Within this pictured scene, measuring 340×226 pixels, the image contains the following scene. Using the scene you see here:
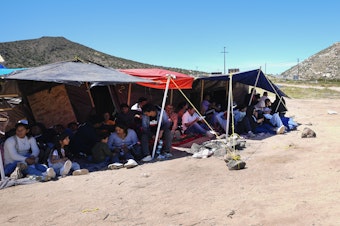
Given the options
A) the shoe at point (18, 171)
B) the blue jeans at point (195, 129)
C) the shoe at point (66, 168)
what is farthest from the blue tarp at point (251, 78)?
the shoe at point (18, 171)

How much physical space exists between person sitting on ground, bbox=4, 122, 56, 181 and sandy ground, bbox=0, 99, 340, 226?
16.4 inches

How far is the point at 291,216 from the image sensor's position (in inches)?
150

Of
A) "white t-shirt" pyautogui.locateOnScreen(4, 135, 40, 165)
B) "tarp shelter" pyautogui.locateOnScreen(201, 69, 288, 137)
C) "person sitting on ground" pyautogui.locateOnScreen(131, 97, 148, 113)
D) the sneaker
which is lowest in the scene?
the sneaker

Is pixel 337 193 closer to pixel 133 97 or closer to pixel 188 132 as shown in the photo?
pixel 188 132

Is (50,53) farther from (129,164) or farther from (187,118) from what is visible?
(129,164)

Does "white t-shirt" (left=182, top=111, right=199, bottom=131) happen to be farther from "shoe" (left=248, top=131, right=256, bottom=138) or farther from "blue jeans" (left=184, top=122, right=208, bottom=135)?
"shoe" (left=248, top=131, right=256, bottom=138)

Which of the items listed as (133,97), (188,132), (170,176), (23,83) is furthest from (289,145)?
(23,83)

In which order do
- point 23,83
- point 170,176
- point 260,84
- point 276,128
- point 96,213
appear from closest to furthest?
point 96,213, point 170,176, point 23,83, point 276,128, point 260,84

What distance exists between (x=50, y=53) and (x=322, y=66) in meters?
73.4

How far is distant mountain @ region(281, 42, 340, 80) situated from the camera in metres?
79.0

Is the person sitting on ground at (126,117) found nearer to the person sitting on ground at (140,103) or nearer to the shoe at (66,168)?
the person sitting on ground at (140,103)

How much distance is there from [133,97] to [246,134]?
3.61 m

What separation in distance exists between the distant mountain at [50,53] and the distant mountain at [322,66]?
192 feet

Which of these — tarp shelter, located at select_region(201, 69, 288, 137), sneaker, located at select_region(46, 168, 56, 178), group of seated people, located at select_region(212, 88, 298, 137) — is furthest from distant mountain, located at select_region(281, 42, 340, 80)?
sneaker, located at select_region(46, 168, 56, 178)
